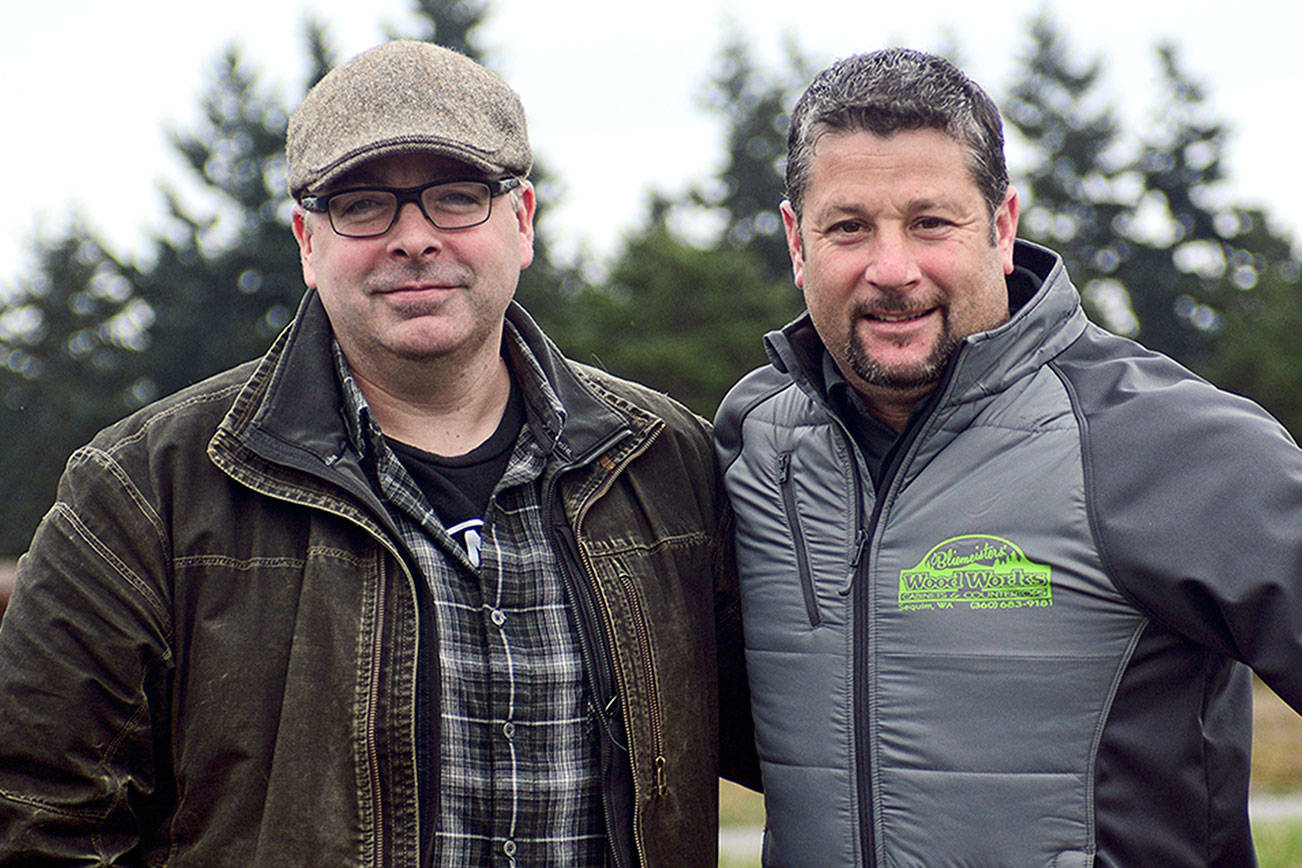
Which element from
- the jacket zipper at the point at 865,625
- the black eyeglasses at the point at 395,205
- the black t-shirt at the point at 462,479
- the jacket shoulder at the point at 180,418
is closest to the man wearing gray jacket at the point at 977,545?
the jacket zipper at the point at 865,625

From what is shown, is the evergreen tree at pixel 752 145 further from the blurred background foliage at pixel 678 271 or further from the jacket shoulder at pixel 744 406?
the jacket shoulder at pixel 744 406

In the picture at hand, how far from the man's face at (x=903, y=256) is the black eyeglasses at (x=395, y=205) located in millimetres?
756

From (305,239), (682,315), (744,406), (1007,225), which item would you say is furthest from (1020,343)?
(682,315)

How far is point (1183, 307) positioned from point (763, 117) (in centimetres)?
1271

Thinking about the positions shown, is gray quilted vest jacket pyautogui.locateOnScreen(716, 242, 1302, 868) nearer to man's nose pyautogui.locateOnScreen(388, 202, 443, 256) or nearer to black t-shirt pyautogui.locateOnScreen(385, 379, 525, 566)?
black t-shirt pyautogui.locateOnScreen(385, 379, 525, 566)

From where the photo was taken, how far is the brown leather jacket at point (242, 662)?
2609 millimetres

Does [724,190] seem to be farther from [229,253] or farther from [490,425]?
[490,425]

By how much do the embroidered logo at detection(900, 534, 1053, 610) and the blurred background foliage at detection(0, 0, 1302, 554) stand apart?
24.3 m

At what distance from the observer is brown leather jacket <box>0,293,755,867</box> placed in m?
2.61

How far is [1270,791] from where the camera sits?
9.55m

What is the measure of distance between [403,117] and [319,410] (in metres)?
0.64

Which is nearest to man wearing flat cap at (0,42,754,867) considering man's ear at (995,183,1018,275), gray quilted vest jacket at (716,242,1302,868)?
gray quilted vest jacket at (716,242,1302,868)

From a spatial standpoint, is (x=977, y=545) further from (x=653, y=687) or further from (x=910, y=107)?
(x=910, y=107)

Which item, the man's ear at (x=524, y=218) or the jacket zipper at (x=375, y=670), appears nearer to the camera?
the jacket zipper at (x=375, y=670)
